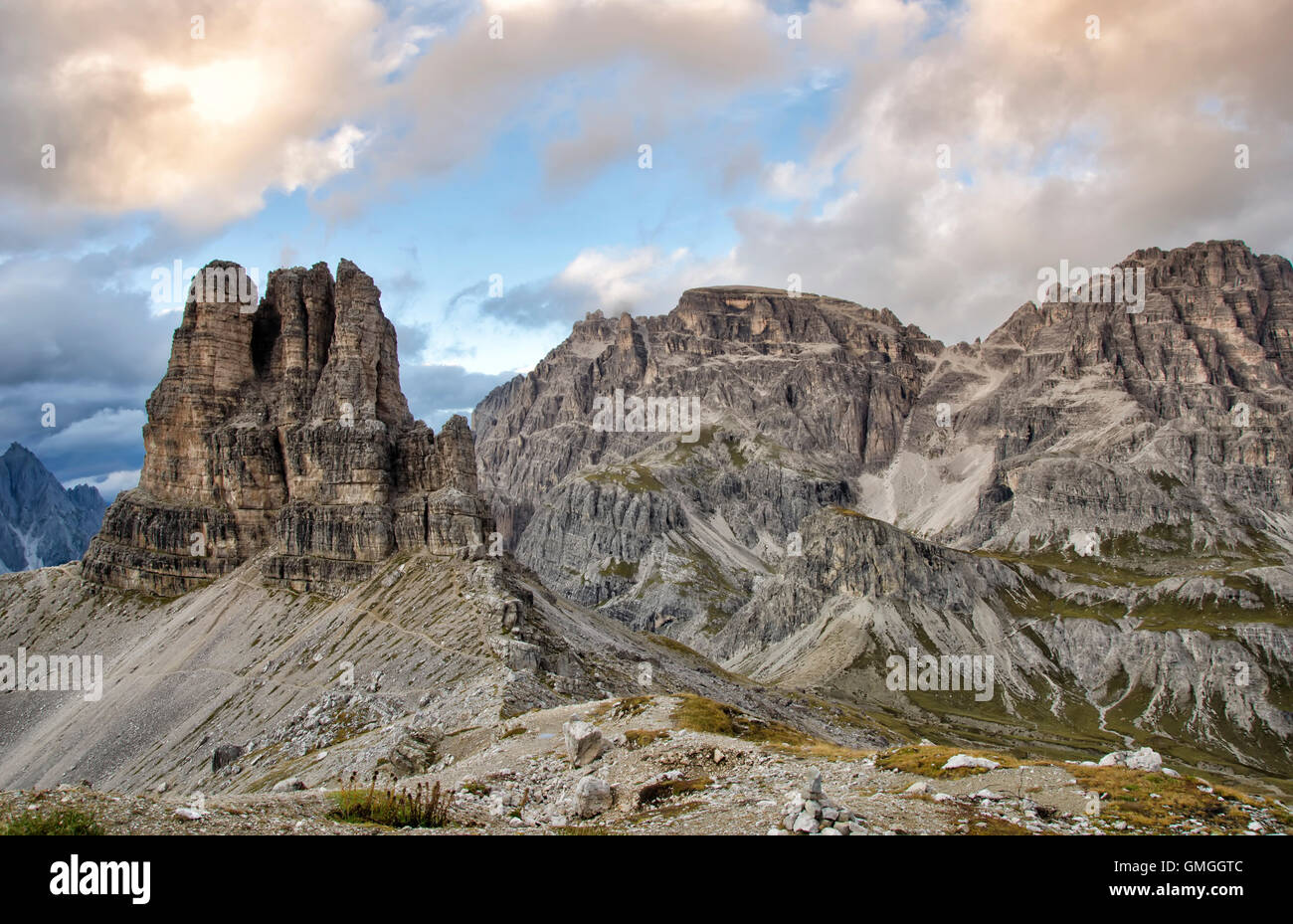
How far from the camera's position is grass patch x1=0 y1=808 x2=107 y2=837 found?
62.4 feet

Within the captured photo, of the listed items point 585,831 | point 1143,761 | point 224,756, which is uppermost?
point 585,831

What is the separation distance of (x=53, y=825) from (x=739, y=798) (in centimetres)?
2086

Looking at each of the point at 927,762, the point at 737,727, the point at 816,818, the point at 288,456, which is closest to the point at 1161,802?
the point at 927,762

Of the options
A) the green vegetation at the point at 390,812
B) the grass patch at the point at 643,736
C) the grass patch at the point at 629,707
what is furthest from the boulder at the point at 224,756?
the green vegetation at the point at 390,812

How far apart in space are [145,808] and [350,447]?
116270 millimetres

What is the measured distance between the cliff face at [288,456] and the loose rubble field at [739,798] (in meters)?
82.0

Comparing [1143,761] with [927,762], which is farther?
[927,762]

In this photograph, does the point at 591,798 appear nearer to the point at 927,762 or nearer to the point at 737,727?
the point at 927,762

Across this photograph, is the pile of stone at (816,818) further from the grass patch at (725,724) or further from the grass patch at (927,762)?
the grass patch at (725,724)

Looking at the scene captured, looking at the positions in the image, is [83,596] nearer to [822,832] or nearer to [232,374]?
[232,374]

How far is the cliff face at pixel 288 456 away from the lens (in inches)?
4948

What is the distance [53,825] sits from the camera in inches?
767
